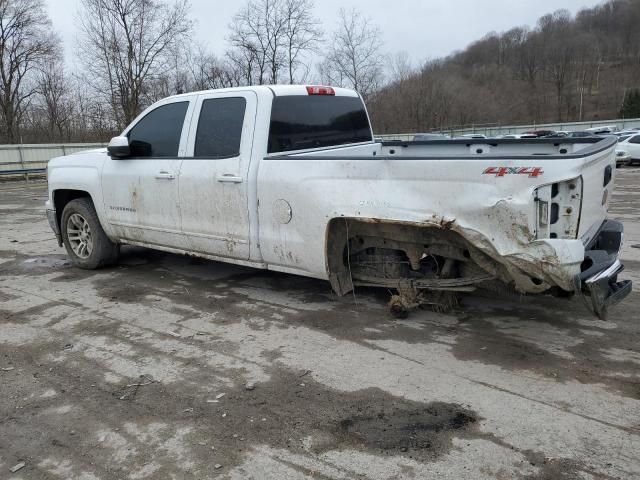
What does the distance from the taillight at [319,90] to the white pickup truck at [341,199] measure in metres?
0.03

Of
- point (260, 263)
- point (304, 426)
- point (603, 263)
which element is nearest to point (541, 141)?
point (603, 263)

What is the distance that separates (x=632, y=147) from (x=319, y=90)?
76.8ft

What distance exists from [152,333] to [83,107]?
43.8 meters

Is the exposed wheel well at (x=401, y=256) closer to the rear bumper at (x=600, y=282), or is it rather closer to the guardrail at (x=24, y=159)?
the rear bumper at (x=600, y=282)

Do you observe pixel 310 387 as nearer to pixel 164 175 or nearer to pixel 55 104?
pixel 164 175

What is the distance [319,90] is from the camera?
220 inches

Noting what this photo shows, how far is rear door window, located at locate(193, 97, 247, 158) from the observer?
5.15 metres

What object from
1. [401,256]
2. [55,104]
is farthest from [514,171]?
[55,104]

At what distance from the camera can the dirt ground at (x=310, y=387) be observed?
110 inches

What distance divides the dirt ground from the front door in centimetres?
76

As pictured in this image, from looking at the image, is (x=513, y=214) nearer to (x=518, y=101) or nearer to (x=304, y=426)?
(x=304, y=426)

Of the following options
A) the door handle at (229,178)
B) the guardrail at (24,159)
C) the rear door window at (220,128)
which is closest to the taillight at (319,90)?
the rear door window at (220,128)

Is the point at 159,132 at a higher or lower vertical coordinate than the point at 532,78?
lower

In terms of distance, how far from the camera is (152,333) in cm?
463
